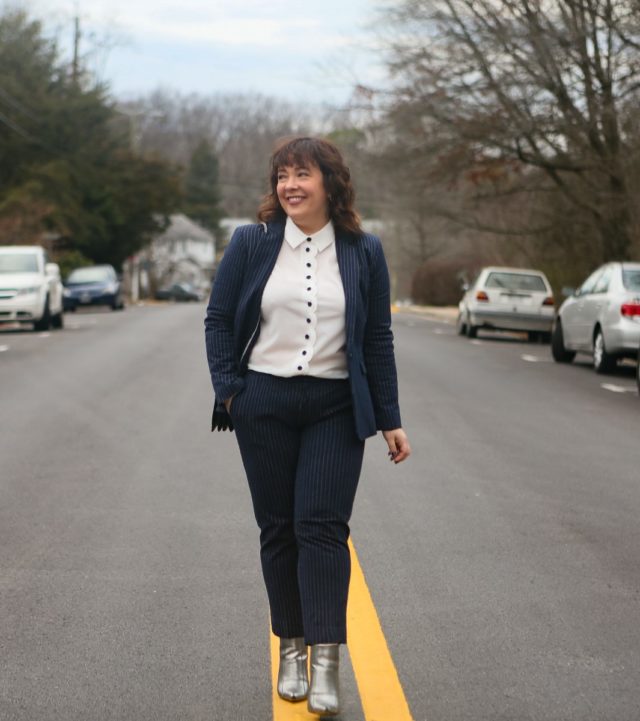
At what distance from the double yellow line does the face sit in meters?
1.52

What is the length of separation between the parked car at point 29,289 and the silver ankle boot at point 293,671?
22767 millimetres

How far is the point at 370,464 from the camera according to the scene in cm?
993

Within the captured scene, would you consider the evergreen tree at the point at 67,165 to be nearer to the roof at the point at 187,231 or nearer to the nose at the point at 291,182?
the nose at the point at 291,182

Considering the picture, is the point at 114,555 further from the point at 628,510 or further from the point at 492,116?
the point at 492,116

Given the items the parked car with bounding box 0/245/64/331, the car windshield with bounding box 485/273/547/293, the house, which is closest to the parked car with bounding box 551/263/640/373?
the car windshield with bounding box 485/273/547/293

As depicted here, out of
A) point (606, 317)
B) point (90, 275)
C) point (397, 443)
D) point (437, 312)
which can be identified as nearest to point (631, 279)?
point (606, 317)

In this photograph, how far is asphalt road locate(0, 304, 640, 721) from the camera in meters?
4.58

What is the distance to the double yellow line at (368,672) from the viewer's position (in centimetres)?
432

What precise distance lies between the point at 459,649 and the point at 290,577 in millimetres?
Answer: 900

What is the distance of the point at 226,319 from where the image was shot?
4461mm

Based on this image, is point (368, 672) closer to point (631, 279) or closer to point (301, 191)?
point (301, 191)

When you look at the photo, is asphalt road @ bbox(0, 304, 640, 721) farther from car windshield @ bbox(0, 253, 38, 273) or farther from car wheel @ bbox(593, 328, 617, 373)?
car windshield @ bbox(0, 253, 38, 273)

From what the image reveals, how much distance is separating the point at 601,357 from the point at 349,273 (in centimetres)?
1441

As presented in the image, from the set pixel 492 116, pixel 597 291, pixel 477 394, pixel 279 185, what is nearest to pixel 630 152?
pixel 492 116
